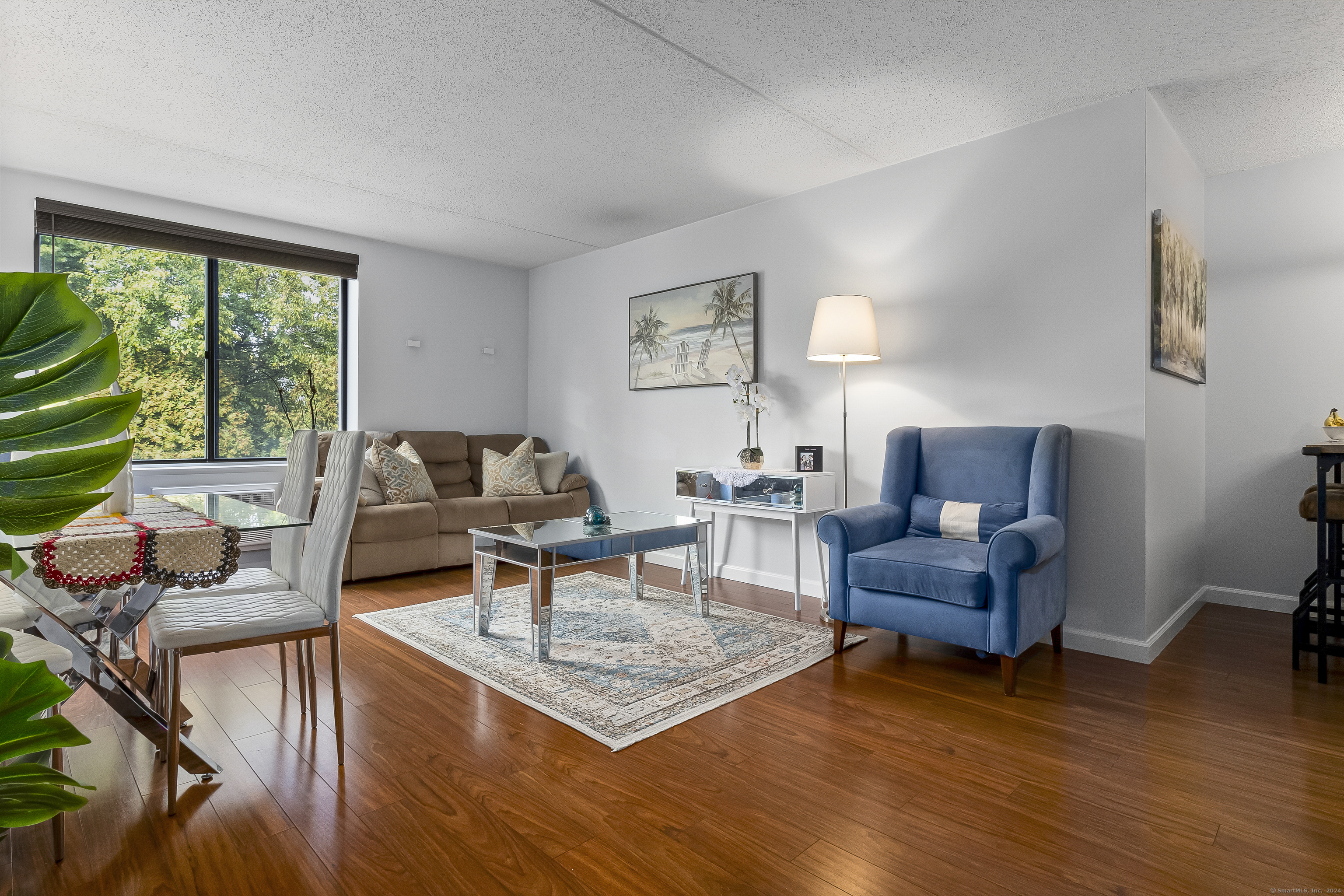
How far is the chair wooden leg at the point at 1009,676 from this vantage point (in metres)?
2.63

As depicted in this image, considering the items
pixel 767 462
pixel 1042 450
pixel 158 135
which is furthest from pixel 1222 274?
pixel 158 135

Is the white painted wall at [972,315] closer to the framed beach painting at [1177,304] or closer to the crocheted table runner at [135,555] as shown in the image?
the framed beach painting at [1177,304]

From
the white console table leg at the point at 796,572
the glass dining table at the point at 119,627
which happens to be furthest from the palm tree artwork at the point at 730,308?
the glass dining table at the point at 119,627

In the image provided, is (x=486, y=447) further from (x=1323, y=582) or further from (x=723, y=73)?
(x=1323, y=582)

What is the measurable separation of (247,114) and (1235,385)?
541 cm

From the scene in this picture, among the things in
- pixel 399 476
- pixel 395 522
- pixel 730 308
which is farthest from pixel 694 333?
pixel 395 522

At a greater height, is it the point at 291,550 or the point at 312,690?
the point at 291,550

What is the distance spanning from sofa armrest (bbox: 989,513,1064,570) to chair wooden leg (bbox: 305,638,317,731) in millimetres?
2404

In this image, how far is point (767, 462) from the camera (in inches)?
179

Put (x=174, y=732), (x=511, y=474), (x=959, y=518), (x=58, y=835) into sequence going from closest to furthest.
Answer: (x=58, y=835) < (x=174, y=732) < (x=959, y=518) < (x=511, y=474)

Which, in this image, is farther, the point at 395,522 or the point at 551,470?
the point at 551,470

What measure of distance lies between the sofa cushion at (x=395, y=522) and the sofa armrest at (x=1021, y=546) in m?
3.61

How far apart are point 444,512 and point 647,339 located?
1938 mm

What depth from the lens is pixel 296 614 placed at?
2047 mm
